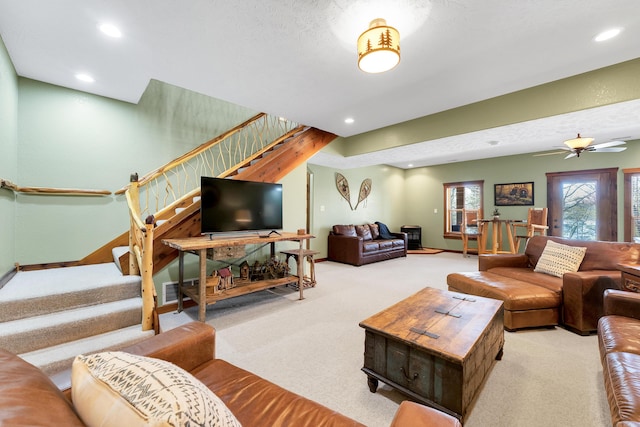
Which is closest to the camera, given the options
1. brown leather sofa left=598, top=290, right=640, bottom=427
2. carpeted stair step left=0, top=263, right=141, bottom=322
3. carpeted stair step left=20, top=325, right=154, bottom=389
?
brown leather sofa left=598, top=290, right=640, bottom=427

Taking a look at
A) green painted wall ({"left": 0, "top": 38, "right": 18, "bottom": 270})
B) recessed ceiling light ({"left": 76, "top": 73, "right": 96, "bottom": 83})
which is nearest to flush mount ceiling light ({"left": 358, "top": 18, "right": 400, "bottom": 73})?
recessed ceiling light ({"left": 76, "top": 73, "right": 96, "bottom": 83})

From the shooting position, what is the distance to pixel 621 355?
1.39 meters

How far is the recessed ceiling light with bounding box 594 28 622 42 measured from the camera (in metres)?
2.13

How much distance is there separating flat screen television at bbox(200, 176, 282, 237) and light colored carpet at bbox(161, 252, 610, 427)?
102 cm

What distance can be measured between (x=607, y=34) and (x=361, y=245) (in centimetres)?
444

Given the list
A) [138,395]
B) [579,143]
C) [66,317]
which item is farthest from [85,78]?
[579,143]

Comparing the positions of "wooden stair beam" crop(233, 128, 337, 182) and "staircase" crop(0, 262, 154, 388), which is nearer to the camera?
"staircase" crop(0, 262, 154, 388)

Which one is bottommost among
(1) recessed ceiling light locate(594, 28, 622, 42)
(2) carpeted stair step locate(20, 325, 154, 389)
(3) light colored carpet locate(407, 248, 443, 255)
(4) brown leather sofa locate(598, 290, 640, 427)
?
(3) light colored carpet locate(407, 248, 443, 255)

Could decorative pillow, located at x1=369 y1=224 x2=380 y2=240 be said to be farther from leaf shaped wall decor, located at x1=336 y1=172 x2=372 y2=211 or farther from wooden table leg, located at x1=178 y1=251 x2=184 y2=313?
wooden table leg, located at x1=178 y1=251 x2=184 y2=313

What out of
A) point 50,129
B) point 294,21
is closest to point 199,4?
point 294,21

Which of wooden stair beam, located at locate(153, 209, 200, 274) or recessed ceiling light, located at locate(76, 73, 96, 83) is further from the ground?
recessed ceiling light, located at locate(76, 73, 96, 83)

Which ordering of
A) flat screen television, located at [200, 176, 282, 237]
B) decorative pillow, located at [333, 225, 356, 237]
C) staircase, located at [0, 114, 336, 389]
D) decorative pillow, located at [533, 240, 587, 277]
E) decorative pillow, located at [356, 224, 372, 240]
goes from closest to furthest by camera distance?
1. staircase, located at [0, 114, 336, 389]
2. decorative pillow, located at [533, 240, 587, 277]
3. flat screen television, located at [200, 176, 282, 237]
4. decorative pillow, located at [333, 225, 356, 237]
5. decorative pillow, located at [356, 224, 372, 240]

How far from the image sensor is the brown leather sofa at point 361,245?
5754 millimetres

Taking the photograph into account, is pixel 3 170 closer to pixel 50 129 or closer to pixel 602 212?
pixel 50 129
